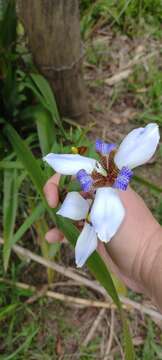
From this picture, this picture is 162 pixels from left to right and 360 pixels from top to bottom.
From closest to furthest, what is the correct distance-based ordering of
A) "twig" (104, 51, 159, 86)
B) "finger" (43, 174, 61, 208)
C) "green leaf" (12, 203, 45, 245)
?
"finger" (43, 174, 61, 208) → "green leaf" (12, 203, 45, 245) → "twig" (104, 51, 159, 86)

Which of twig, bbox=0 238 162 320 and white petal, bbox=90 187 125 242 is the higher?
white petal, bbox=90 187 125 242

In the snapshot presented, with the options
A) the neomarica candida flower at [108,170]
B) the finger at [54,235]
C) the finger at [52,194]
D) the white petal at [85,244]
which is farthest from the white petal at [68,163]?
the finger at [54,235]

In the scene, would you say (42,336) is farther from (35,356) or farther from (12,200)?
(12,200)

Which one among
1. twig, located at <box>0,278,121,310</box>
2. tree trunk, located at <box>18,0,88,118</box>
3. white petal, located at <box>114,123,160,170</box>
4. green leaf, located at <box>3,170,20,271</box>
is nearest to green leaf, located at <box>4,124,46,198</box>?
green leaf, located at <box>3,170,20,271</box>

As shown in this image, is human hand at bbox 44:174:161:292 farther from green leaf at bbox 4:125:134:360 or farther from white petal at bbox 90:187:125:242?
white petal at bbox 90:187:125:242

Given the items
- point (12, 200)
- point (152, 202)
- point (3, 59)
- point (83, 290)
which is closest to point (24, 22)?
point (3, 59)

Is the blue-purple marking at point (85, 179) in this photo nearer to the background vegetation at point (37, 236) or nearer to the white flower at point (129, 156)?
the white flower at point (129, 156)

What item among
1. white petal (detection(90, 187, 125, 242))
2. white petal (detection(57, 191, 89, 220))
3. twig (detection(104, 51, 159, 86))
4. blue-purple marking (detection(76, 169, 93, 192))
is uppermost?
blue-purple marking (detection(76, 169, 93, 192))

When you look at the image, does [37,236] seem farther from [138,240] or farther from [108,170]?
[108,170]
